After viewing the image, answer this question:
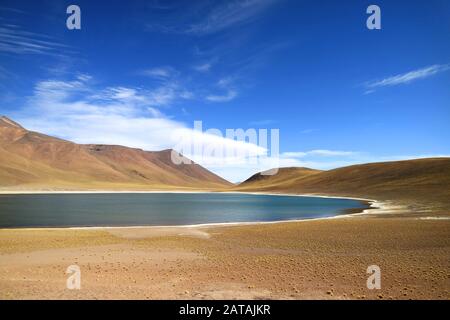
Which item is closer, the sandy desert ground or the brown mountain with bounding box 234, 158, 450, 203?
the sandy desert ground

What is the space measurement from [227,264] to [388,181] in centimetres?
10179

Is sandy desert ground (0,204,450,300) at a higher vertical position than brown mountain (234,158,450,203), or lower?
lower

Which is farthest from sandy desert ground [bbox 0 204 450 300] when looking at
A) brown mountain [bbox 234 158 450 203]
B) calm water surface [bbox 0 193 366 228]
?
brown mountain [bbox 234 158 450 203]

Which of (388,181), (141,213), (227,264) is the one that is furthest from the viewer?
(388,181)

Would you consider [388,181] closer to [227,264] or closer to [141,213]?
[141,213]

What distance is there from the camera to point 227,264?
567 inches

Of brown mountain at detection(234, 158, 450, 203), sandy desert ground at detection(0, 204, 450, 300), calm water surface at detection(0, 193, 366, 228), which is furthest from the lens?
brown mountain at detection(234, 158, 450, 203)

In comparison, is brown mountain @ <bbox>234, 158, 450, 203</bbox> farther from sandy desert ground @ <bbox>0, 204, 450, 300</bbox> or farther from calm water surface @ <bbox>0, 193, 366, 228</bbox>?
sandy desert ground @ <bbox>0, 204, 450, 300</bbox>

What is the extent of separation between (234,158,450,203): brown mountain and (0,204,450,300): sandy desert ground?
59906 mm

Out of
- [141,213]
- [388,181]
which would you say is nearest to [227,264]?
[141,213]

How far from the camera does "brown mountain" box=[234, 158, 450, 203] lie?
264ft
